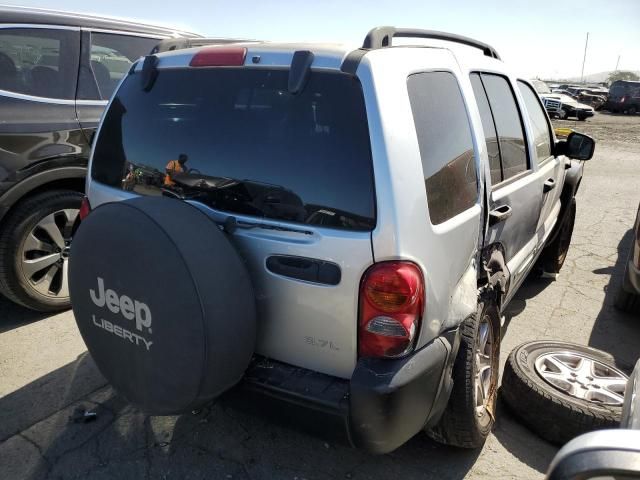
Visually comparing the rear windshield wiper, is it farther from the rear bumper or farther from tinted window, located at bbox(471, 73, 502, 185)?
tinted window, located at bbox(471, 73, 502, 185)

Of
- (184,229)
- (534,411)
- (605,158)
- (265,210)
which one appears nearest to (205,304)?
(184,229)

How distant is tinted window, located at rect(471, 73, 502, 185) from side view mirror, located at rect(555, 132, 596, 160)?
1.61 meters

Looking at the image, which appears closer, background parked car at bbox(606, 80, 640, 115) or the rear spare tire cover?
the rear spare tire cover

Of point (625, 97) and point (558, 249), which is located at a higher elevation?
point (558, 249)

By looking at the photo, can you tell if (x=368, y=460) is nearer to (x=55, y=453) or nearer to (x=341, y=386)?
(x=341, y=386)

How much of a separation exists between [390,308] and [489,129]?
4.85ft

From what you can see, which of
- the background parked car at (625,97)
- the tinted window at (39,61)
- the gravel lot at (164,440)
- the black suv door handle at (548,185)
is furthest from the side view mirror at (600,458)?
the background parked car at (625,97)

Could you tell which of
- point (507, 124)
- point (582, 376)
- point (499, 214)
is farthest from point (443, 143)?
point (582, 376)

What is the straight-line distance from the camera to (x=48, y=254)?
3.77m

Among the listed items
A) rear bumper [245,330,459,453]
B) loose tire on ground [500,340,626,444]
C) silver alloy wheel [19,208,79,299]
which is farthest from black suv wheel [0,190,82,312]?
loose tire on ground [500,340,626,444]

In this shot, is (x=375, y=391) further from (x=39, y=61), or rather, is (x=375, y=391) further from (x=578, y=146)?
(x=39, y=61)

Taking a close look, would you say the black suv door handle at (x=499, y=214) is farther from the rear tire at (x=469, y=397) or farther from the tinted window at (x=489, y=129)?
the rear tire at (x=469, y=397)

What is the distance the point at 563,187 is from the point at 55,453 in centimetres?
451

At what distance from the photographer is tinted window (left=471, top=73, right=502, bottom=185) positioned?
8.99 feet
